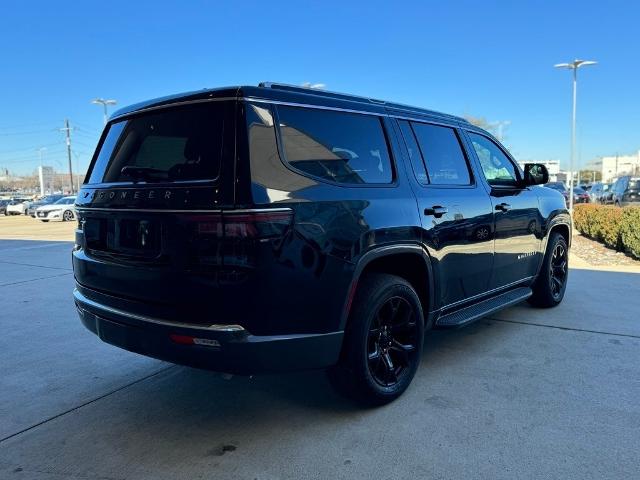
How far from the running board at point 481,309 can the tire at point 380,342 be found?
0.43 m

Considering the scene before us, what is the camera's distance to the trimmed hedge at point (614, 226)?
9.34 meters

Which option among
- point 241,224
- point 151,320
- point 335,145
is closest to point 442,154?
point 335,145

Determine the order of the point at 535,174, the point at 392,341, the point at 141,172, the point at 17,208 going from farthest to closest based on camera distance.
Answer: the point at 17,208
the point at 535,174
the point at 392,341
the point at 141,172

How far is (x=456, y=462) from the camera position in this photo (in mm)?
2713

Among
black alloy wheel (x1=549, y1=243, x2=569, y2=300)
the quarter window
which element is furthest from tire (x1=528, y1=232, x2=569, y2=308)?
the quarter window

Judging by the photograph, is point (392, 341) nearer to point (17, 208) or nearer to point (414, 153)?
point (414, 153)

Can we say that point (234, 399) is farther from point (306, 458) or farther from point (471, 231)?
point (471, 231)

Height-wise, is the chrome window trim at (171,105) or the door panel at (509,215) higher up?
the chrome window trim at (171,105)

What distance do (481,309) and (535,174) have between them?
185 centimetres

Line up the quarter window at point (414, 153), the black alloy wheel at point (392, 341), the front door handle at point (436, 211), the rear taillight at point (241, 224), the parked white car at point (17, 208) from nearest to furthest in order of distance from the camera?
the rear taillight at point (241, 224) → the black alloy wheel at point (392, 341) → the front door handle at point (436, 211) → the quarter window at point (414, 153) → the parked white car at point (17, 208)

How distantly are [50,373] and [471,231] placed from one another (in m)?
3.53

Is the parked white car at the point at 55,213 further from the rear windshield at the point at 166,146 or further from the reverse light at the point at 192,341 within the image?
the reverse light at the point at 192,341

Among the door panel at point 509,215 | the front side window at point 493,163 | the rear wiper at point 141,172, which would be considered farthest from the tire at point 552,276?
the rear wiper at point 141,172

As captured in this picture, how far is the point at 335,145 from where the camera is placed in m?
3.12
